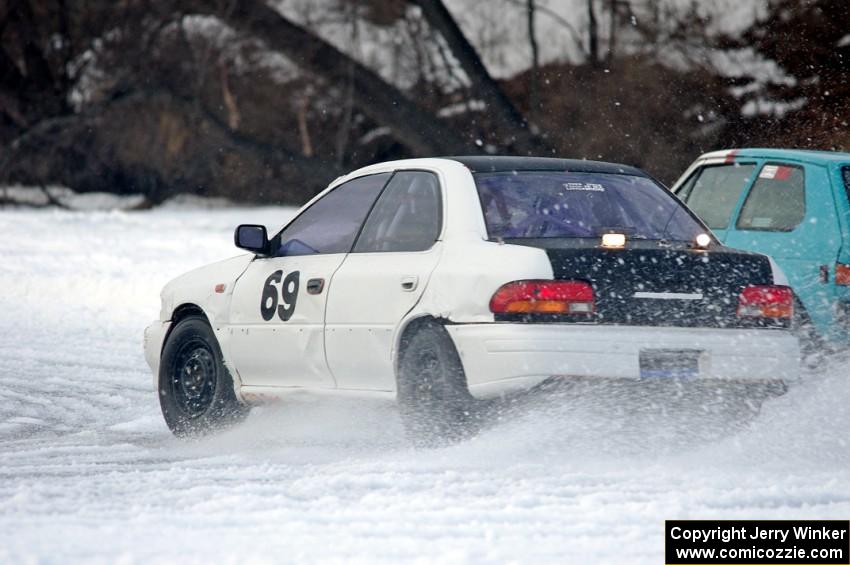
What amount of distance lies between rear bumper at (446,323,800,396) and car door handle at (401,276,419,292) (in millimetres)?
369

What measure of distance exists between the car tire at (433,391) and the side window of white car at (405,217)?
526 mm

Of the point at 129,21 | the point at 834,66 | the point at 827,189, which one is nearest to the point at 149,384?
the point at 827,189

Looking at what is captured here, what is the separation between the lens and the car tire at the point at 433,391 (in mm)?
6797

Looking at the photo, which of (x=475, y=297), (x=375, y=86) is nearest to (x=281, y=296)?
(x=475, y=297)

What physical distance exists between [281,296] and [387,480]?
196 cm

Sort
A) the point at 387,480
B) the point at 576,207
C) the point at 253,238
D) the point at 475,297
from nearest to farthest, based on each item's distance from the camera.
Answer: the point at 387,480
the point at 475,297
the point at 576,207
the point at 253,238

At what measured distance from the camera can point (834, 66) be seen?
16.5 meters

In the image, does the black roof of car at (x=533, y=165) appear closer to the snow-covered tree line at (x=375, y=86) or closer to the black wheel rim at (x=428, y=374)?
the black wheel rim at (x=428, y=374)

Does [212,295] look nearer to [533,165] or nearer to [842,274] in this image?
[533,165]

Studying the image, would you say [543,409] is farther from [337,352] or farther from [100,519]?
[100,519]

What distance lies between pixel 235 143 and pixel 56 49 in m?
6.29

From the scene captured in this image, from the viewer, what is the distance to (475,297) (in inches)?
264

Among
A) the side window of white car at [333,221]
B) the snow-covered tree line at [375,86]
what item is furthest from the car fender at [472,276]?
the snow-covered tree line at [375,86]

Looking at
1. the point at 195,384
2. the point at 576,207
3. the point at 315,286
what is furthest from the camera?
the point at 195,384
